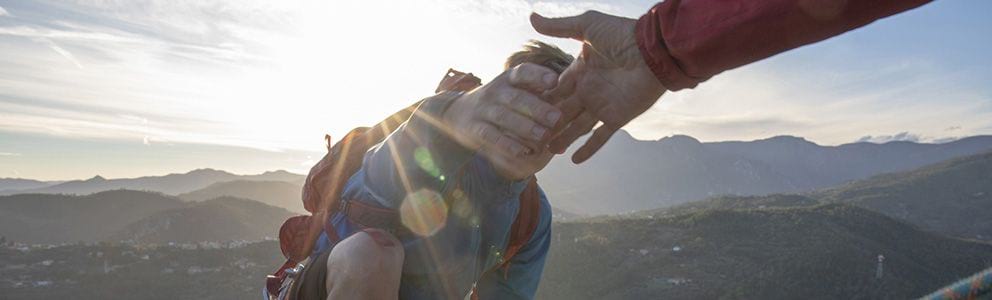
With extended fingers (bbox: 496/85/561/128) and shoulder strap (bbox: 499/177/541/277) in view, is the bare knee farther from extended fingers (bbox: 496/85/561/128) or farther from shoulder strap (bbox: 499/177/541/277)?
shoulder strap (bbox: 499/177/541/277)

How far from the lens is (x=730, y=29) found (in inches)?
54.2

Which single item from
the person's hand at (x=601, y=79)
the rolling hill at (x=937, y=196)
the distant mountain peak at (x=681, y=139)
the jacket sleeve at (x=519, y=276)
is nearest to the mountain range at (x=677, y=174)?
the distant mountain peak at (x=681, y=139)

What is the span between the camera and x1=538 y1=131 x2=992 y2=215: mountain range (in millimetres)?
143875

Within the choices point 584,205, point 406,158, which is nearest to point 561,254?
point 406,158

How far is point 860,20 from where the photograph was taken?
4.01 ft

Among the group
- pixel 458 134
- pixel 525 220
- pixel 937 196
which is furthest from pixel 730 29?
pixel 937 196

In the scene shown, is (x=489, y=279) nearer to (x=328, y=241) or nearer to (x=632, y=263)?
(x=328, y=241)

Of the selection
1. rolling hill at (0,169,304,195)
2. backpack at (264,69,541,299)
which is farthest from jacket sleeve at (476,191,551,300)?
rolling hill at (0,169,304,195)

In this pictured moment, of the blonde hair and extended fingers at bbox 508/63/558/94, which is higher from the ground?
the blonde hair

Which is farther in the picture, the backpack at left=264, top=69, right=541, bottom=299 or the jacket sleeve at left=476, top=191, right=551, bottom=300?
the jacket sleeve at left=476, top=191, right=551, bottom=300

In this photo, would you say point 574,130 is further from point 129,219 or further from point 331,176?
point 129,219

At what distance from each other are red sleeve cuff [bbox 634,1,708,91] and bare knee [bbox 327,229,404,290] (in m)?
1.25

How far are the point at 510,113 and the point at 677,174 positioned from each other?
167 metres

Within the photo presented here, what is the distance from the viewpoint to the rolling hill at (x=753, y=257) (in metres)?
16.7
